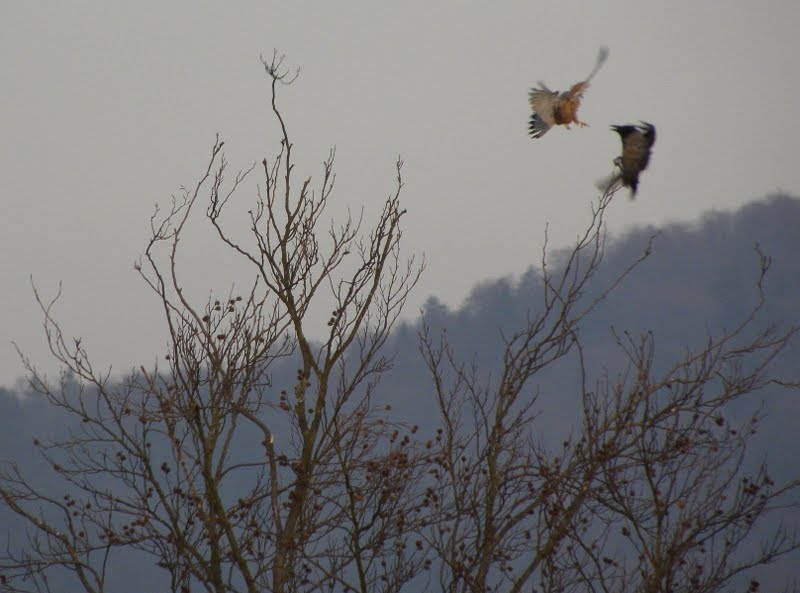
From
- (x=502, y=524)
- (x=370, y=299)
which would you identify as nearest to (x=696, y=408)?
(x=502, y=524)

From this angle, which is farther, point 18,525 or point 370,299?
point 18,525

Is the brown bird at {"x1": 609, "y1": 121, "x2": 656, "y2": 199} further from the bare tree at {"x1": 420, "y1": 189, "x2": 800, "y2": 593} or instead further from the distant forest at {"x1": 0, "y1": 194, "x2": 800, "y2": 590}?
the distant forest at {"x1": 0, "y1": 194, "x2": 800, "y2": 590}

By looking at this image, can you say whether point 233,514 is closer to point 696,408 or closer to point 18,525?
point 696,408

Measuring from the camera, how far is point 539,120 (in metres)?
7.89

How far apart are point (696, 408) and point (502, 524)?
60.3 inches

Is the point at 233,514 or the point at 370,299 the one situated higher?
the point at 370,299

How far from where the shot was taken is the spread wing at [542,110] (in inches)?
308

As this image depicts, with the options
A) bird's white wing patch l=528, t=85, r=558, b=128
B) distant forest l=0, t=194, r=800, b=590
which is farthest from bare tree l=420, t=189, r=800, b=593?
distant forest l=0, t=194, r=800, b=590

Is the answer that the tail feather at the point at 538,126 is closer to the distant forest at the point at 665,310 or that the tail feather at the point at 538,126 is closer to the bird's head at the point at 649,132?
the bird's head at the point at 649,132

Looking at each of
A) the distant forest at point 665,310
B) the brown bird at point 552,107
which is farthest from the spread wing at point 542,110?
the distant forest at point 665,310

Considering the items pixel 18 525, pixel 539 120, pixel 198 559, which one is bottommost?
pixel 198 559

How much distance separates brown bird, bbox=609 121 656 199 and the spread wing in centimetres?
56

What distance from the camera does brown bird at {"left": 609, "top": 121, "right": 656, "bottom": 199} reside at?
7.31 m

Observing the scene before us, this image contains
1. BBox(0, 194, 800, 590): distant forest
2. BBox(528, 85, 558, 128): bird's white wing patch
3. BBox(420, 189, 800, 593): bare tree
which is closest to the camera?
BBox(420, 189, 800, 593): bare tree
